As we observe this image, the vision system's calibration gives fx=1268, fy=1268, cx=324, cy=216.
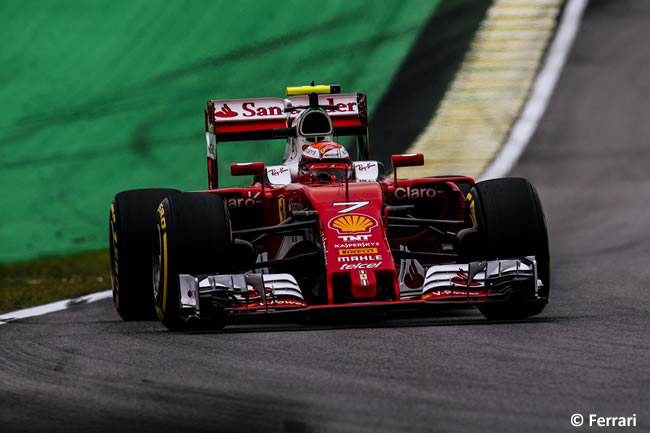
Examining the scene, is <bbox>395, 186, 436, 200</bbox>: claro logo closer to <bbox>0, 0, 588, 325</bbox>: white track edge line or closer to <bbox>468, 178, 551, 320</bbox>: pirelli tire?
<bbox>468, 178, 551, 320</bbox>: pirelli tire

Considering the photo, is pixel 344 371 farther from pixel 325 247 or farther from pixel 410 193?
pixel 410 193

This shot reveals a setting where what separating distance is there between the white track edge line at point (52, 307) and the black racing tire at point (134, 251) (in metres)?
0.96

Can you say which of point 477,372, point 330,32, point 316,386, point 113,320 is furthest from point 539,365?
point 330,32

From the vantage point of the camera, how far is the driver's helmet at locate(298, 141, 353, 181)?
1073 centimetres

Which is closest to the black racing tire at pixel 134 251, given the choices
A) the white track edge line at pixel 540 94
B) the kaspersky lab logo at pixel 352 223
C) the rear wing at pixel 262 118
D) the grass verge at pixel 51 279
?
the kaspersky lab logo at pixel 352 223

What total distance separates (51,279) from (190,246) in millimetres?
6412

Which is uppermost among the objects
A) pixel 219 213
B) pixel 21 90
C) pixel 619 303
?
pixel 21 90

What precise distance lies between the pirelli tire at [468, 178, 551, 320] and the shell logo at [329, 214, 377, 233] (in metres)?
0.77

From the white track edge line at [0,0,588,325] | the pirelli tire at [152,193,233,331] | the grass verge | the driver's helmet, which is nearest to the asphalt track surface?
the pirelli tire at [152,193,233,331]

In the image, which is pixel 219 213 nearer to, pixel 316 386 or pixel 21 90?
pixel 316 386

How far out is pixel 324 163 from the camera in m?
10.8

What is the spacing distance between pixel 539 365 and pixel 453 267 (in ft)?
7.30

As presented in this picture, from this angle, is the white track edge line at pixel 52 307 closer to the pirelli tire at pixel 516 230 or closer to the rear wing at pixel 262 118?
the rear wing at pixel 262 118

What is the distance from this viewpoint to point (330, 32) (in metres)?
24.7
